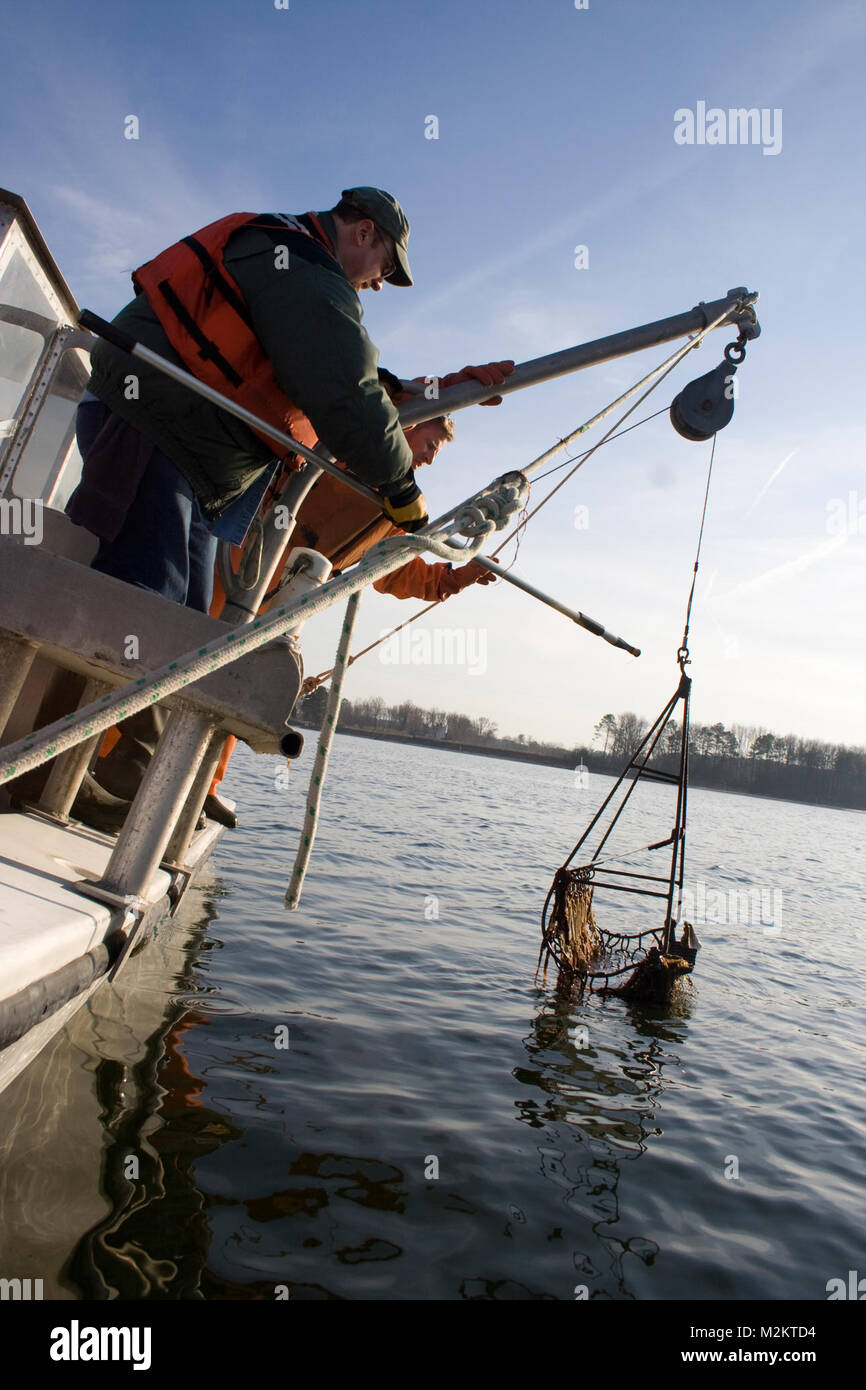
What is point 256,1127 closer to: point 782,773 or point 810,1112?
point 810,1112

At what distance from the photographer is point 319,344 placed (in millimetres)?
2768

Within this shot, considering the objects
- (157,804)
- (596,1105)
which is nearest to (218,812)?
(596,1105)

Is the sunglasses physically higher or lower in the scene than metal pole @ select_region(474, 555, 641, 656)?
higher

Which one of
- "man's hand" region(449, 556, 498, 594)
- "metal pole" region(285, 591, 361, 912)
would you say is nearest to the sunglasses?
"metal pole" region(285, 591, 361, 912)

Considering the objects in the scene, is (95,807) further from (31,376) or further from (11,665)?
(31,376)

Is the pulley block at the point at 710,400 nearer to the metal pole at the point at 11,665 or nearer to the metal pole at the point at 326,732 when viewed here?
the metal pole at the point at 326,732

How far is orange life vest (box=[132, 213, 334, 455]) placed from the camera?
9.57ft

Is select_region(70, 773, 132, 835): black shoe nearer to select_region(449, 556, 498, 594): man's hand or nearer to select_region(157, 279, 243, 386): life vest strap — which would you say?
select_region(157, 279, 243, 386): life vest strap

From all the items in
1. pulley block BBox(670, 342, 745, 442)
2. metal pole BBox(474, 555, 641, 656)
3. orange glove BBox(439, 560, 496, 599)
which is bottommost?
metal pole BBox(474, 555, 641, 656)

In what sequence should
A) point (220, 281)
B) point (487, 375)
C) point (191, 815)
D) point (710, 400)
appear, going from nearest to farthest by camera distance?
point (220, 281) → point (487, 375) → point (191, 815) → point (710, 400)

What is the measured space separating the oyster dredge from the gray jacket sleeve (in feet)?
0.51

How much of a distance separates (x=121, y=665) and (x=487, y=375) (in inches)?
88.7

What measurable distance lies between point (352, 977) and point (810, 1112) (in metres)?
3.54
